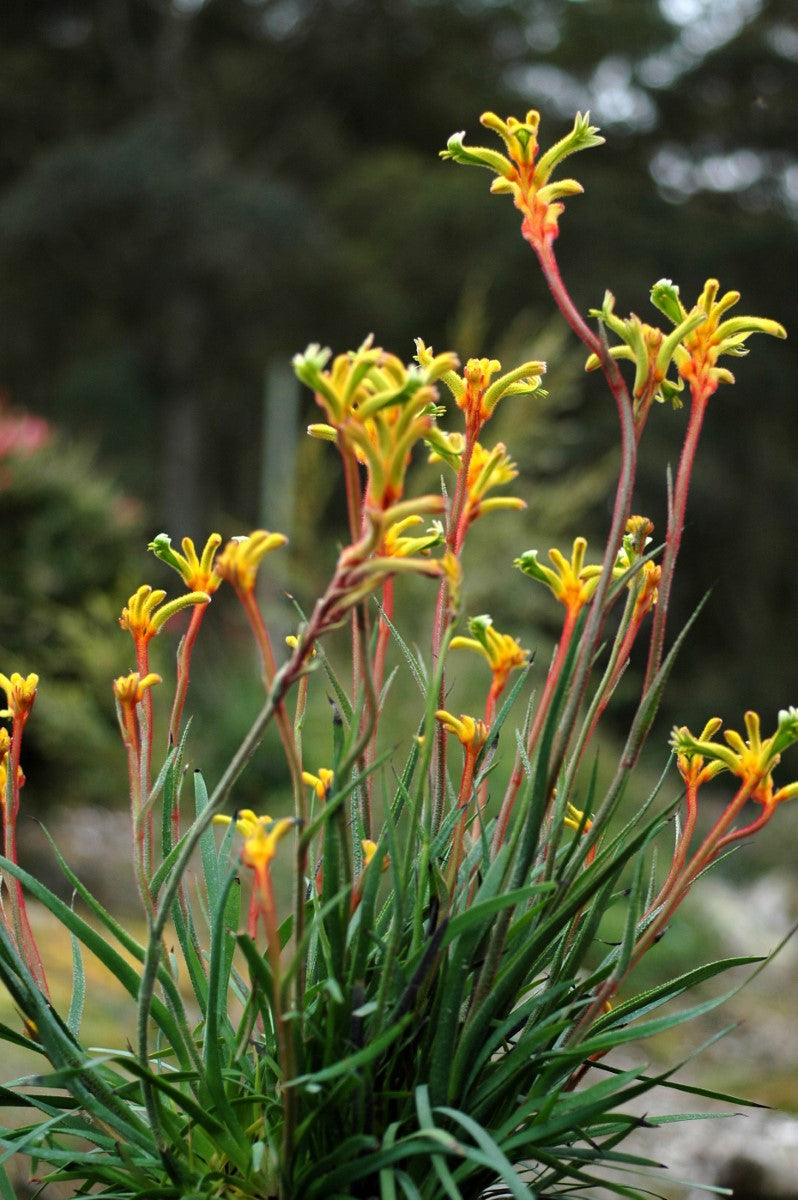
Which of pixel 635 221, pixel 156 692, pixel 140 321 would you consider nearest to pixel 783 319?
pixel 635 221

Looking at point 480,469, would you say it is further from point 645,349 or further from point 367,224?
point 367,224

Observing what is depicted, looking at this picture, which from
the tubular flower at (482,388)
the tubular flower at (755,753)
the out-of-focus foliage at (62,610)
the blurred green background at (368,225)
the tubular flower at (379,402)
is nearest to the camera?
the tubular flower at (379,402)

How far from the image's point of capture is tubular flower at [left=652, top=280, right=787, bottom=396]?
2.44 feet

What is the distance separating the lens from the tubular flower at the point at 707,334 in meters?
0.74

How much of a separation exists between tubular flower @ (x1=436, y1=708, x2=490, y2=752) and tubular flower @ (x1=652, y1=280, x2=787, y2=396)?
25cm

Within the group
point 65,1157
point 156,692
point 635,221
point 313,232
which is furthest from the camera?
point 635,221

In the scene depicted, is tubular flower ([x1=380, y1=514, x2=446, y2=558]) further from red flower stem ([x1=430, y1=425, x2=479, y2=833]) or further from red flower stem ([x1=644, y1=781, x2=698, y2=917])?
red flower stem ([x1=644, y1=781, x2=698, y2=917])

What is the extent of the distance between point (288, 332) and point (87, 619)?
926 centimetres

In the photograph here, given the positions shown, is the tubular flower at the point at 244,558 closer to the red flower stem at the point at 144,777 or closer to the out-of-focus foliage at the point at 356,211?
the red flower stem at the point at 144,777

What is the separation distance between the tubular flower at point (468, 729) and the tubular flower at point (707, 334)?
25 cm

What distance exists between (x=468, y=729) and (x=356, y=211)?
42.5 ft

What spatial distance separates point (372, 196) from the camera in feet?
42.8

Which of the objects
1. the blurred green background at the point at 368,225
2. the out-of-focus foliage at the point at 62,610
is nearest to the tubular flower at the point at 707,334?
the out-of-focus foliage at the point at 62,610

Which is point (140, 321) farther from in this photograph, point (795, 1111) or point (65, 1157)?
point (65, 1157)
